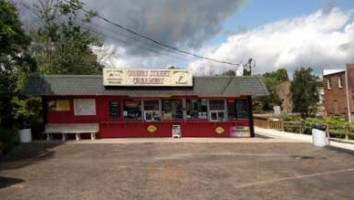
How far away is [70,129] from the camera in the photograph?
32.8 metres

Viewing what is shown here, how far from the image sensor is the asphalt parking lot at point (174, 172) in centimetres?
1522

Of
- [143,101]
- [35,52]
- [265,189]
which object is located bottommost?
[265,189]

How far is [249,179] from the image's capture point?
17.6 meters

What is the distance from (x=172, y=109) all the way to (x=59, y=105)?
270 inches

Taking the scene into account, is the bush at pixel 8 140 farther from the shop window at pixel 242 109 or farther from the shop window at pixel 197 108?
the shop window at pixel 242 109

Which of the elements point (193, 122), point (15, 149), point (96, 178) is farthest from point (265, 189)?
point (193, 122)

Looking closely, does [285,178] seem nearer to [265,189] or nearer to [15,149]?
[265,189]

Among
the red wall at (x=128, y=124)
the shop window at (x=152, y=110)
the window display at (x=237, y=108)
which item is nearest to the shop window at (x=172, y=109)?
the shop window at (x=152, y=110)

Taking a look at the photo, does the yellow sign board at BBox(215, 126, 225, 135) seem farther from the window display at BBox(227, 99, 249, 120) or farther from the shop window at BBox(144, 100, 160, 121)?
the shop window at BBox(144, 100, 160, 121)

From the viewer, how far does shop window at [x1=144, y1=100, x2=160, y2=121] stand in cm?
3472

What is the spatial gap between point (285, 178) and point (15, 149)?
47.5 ft

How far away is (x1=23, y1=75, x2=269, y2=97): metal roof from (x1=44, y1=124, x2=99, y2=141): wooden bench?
6.22ft

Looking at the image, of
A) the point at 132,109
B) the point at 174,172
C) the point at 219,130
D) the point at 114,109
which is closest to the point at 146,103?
the point at 132,109

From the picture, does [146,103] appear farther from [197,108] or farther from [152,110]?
[197,108]
